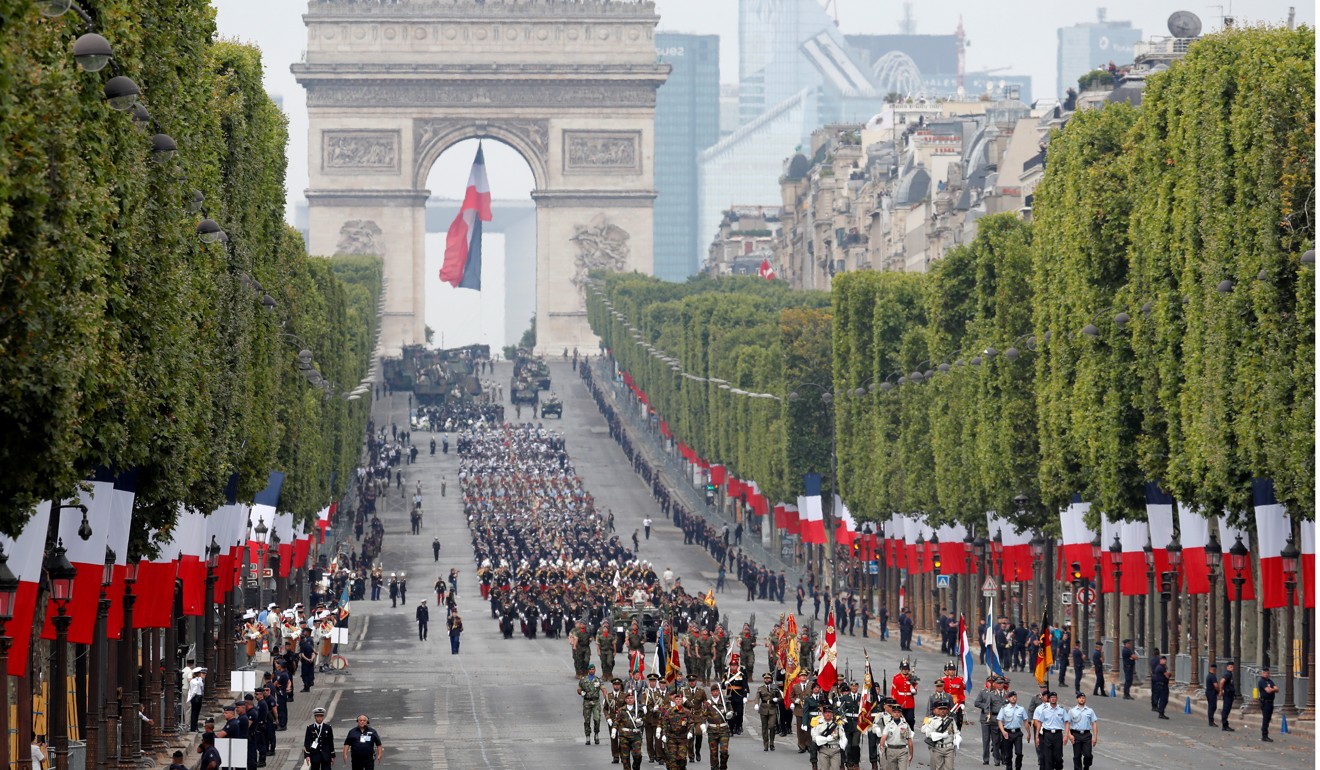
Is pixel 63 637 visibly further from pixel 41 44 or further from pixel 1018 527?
pixel 1018 527

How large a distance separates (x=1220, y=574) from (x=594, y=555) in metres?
44.2

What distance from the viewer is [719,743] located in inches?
1531

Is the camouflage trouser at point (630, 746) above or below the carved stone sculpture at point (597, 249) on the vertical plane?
below

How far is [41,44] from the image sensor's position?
24.1 meters

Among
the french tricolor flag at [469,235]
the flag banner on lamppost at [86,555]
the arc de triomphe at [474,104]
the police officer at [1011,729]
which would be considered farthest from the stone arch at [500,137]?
the flag banner on lamppost at [86,555]

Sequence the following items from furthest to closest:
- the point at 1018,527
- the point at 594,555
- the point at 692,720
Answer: the point at 594,555 < the point at 1018,527 < the point at 692,720

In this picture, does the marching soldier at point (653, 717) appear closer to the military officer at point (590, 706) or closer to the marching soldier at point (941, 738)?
the military officer at point (590, 706)

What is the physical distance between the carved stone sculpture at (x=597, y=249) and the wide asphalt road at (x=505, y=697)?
79606 millimetres

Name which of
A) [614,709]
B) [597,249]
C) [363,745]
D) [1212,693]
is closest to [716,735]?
[614,709]

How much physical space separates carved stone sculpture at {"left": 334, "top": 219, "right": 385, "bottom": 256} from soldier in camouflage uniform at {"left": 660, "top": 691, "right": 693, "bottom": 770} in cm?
15485

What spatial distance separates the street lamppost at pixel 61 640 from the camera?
105 feet

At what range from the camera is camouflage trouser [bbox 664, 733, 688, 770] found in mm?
38188

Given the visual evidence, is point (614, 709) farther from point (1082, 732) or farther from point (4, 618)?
point (4, 618)

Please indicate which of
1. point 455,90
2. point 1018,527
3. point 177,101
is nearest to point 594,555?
point 1018,527
